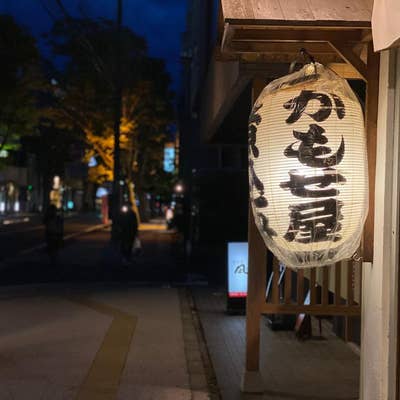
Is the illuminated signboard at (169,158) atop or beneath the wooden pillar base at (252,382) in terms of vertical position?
atop

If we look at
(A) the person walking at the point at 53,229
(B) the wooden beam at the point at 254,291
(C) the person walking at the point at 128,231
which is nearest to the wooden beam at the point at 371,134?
(B) the wooden beam at the point at 254,291

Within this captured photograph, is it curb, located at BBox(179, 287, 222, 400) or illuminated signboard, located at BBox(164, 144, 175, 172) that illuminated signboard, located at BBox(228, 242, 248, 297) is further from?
illuminated signboard, located at BBox(164, 144, 175, 172)

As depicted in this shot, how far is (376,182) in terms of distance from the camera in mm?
4586

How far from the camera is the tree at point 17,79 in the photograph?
34.6 m

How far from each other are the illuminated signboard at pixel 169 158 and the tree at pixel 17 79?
635 inches

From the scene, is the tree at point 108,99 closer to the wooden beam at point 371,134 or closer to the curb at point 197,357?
the curb at point 197,357

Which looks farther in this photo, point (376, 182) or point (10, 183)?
point (10, 183)

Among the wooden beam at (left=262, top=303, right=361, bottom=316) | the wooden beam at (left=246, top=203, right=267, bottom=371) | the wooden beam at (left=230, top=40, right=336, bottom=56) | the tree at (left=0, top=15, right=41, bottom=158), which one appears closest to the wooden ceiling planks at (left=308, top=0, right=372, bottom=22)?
the wooden beam at (left=230, top=40, right=336, bottom=56)

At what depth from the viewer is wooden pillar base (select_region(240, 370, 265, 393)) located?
6.54m

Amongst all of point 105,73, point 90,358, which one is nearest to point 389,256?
point 90,358

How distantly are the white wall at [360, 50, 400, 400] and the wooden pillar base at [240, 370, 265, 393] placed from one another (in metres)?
2.06

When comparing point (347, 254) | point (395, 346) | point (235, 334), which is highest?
point (347, 254)

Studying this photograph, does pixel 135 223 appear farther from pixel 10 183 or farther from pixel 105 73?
pixel 10 183

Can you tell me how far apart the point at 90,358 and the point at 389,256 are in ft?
15.0
